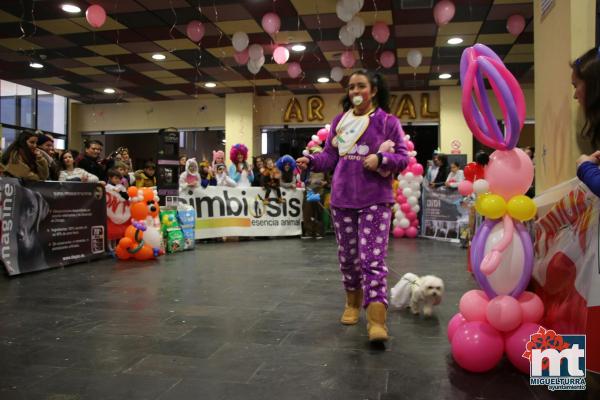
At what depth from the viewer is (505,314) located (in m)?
2.04

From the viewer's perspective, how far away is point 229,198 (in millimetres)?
8406

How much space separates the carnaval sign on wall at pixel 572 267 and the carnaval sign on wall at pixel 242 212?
6.36 meters

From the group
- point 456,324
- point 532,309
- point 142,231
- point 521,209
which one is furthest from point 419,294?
point 142,231

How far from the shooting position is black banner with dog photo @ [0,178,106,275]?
468cm

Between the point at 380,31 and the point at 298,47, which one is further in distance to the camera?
the point at 298,47

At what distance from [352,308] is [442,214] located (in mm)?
6241

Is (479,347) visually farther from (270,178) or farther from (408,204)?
(408,204)

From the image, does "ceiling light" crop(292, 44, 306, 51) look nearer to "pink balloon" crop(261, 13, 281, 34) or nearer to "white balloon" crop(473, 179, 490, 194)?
"pink balloon" crop(261, 13, 281, 34)

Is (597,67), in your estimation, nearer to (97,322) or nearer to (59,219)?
(97,322)

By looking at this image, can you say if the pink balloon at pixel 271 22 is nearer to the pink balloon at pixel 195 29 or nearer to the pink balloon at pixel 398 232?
the pink balloon at pixel 195 29

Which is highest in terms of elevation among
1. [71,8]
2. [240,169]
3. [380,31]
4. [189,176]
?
[71,8]

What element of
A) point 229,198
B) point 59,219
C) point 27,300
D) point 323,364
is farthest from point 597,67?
point 229,198

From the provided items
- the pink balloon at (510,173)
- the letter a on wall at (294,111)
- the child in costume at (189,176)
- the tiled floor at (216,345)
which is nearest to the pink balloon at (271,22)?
the child in costume at (189,176)

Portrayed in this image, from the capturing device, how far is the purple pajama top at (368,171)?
8.40ft
